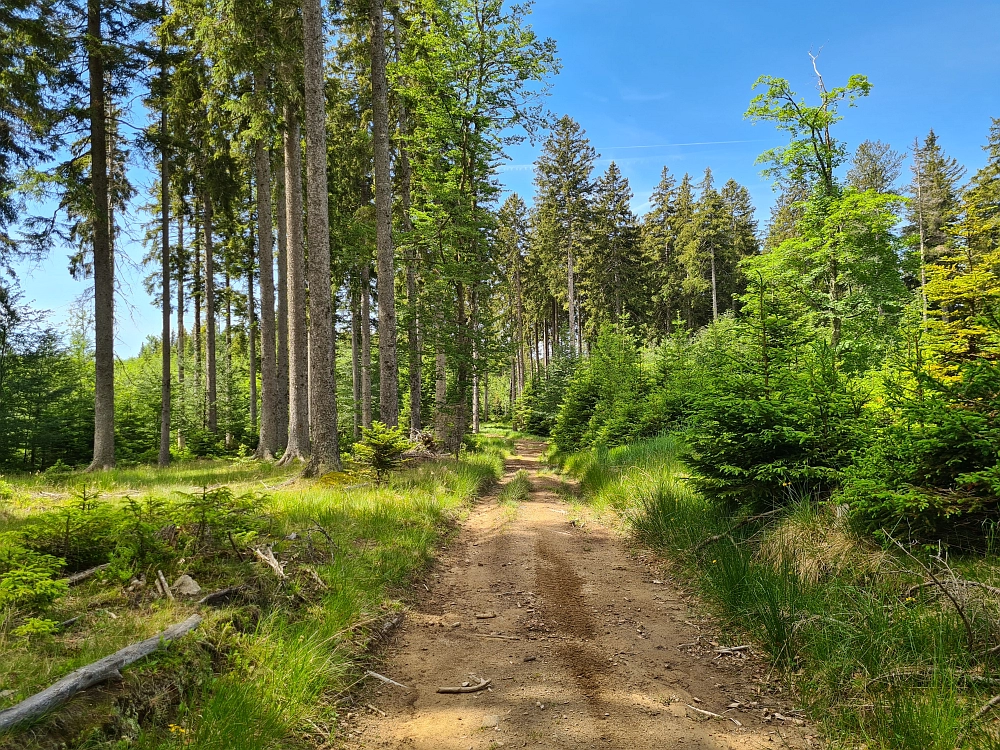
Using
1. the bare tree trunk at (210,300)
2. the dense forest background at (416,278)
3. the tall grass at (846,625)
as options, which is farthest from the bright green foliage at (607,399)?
the bare tree trunk at (210,300)

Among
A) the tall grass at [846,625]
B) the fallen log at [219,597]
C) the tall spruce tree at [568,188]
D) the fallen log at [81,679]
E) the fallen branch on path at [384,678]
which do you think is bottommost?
the fallen branch on path at [384,678]

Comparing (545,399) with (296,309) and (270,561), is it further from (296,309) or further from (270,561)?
(270,561)

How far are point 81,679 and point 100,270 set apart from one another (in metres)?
15.8

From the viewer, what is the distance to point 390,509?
7.41 meters

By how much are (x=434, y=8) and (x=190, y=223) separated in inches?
669

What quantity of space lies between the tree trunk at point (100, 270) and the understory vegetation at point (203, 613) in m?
8.65

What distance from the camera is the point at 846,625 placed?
10.8 ft

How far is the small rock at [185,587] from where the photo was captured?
376cm

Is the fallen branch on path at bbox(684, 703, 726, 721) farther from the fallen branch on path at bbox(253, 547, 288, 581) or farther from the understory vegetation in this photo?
the fallen branch on path at bbox(253, 547, 288, 581)

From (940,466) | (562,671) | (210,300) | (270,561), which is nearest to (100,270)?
(210,300)

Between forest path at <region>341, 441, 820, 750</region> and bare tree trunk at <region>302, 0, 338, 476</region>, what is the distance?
17.4 feet

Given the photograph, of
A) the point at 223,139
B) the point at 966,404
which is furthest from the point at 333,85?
the point at 966,404

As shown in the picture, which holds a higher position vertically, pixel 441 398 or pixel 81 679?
pixel 441 398

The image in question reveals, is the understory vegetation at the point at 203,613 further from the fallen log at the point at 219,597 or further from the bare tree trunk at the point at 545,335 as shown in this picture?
the bare tree trunk at the point at 545,335
